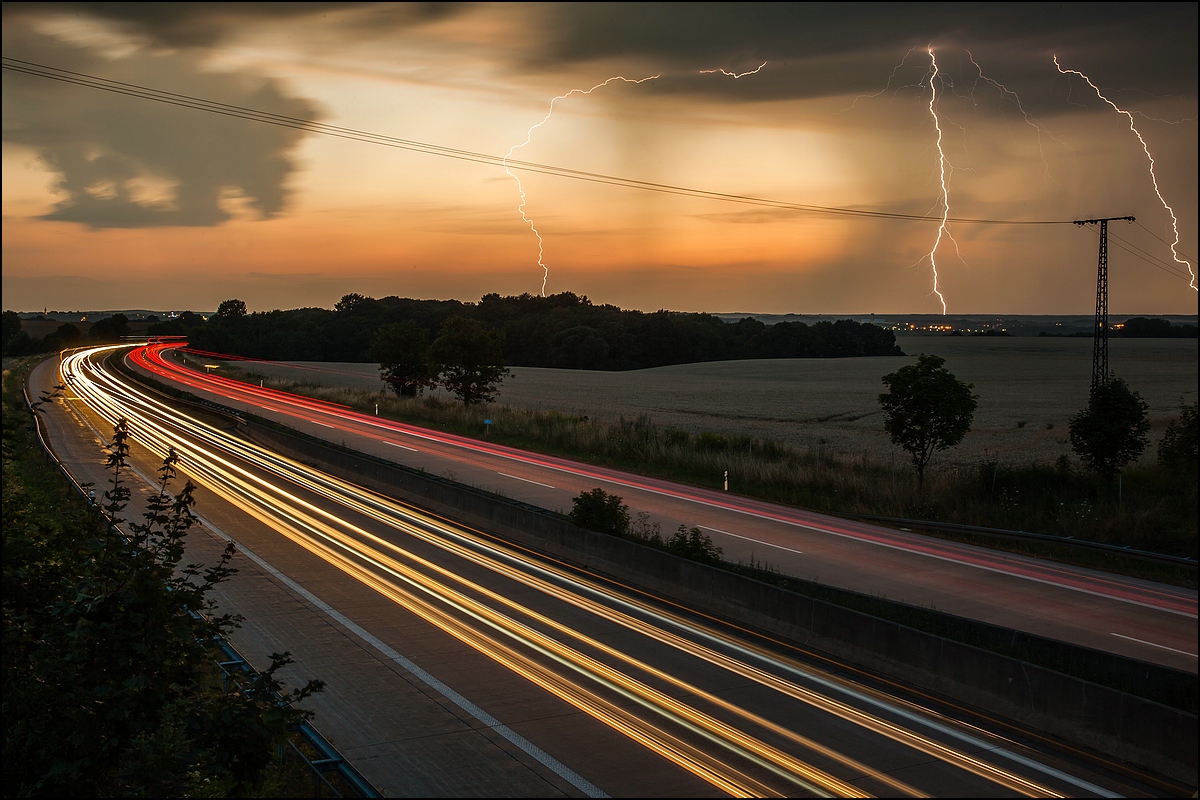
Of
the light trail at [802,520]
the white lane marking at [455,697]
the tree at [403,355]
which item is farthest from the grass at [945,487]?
the tree at [403,355]

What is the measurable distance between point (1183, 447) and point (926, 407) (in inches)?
255

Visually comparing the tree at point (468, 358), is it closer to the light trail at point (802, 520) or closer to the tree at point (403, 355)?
the light trail at point (802, 520)

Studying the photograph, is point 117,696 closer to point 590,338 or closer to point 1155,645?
point 1155,645

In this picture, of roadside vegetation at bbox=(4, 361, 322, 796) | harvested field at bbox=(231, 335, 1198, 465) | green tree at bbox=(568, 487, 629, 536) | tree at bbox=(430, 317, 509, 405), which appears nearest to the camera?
roadside vegetation at bbox=(4, 361, 322, 796)

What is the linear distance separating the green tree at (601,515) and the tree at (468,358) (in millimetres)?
33799

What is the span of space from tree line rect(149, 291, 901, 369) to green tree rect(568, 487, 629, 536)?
117180mm

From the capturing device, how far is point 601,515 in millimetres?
19188

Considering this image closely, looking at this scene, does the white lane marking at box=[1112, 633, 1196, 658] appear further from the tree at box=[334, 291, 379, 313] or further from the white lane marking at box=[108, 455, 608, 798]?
the tree at box=[334, 291, 379, 313]

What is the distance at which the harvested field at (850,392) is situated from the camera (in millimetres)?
46375

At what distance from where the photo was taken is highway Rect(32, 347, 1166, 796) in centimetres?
883

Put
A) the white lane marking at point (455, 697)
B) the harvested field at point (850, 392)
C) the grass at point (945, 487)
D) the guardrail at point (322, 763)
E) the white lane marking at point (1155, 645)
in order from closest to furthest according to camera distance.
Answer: the guardrail at point (322, 763), the white lane marking at point (455, 697), the white lane marking at point (1155, 645), the grass at point (945, 487), the harvested field at point (850, 392)

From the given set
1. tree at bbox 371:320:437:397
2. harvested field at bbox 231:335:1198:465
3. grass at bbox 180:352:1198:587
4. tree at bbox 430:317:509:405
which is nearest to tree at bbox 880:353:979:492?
grass at bbox 180:352:1198:587

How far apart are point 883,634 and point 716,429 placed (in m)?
38.9

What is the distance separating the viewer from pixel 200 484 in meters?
28.2
